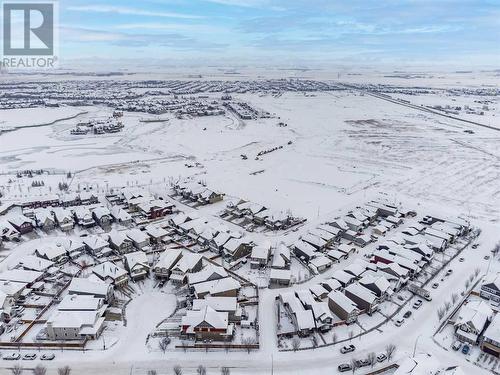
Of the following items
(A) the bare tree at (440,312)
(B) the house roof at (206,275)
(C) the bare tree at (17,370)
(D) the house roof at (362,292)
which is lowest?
(C) the bare tree at (17,370)

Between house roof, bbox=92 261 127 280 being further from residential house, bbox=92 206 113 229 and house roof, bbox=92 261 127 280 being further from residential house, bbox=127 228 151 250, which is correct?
residential house, bbox=92 206 113 229

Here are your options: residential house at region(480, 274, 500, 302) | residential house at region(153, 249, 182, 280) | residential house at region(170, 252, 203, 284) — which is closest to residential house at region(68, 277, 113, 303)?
residential house at region(153, 249, 182, 280)

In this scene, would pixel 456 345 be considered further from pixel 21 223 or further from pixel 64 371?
pixel 21 223

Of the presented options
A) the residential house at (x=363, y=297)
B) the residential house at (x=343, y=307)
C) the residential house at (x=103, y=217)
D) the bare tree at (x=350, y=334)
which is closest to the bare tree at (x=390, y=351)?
the bare tree at (x=350, y=334)

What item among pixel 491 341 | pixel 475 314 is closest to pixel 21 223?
pixel 475 314

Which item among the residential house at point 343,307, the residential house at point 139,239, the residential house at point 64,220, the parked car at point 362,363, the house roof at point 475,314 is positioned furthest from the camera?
the residential house at point 64,220

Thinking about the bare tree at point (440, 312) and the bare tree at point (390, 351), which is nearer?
the bare tree at point (390, 351)

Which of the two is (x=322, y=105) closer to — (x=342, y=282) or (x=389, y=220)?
(x=389, y=220)

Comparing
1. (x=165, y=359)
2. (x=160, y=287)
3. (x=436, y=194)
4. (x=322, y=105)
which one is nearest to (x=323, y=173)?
(x=436, y=194)

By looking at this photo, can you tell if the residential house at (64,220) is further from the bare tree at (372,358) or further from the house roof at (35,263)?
the bare tree at (372,358)
